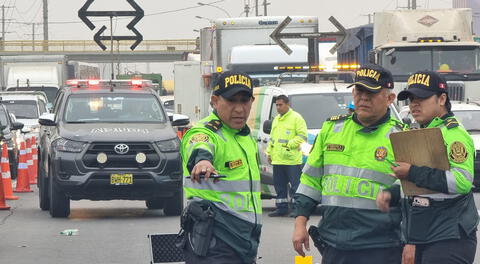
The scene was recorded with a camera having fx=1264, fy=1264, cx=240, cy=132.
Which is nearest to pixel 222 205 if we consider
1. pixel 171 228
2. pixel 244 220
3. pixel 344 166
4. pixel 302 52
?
pixel 244 220

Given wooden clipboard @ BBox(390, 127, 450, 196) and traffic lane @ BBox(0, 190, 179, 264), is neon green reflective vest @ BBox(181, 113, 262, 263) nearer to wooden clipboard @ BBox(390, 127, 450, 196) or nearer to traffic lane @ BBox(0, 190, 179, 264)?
wooden clipboard @ BBox(390, 127, 450, 196)

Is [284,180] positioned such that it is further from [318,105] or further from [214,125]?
[214,125]

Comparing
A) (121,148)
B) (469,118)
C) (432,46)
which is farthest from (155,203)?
(432,46)

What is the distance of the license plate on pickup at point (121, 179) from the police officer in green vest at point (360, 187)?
974 cm

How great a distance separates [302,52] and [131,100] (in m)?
11.5

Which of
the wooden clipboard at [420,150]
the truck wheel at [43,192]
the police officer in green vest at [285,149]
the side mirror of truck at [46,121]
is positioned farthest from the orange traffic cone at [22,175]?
the wooden clipboard at [420,150]

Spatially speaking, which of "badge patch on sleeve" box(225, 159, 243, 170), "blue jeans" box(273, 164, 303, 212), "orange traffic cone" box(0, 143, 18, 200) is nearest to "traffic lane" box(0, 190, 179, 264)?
"orange traffic cone" box(0, 143, 18, 200)

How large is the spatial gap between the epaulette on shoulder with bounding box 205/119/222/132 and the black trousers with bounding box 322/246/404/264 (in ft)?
2.87

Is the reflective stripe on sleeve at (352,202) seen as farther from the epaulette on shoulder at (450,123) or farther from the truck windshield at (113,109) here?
the truck windshield at (113,109)

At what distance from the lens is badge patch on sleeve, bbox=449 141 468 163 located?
6898 millimetres

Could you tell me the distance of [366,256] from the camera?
6.61m

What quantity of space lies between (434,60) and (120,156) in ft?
45.7

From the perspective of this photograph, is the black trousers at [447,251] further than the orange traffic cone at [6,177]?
No

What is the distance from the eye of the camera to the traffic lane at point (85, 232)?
507 inches
